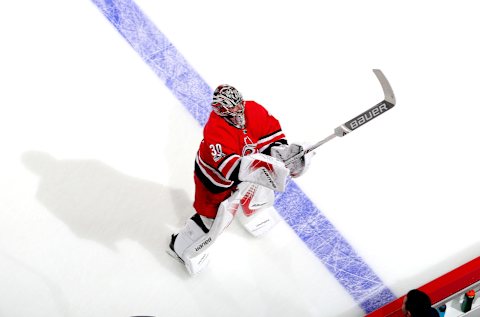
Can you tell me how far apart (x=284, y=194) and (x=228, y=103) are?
114cm

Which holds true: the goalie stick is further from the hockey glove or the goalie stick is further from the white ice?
the white ice

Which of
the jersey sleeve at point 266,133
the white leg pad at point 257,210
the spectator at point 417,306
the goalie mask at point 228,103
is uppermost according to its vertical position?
the goalie mask at point 228,103

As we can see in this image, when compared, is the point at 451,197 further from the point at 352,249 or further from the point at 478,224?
the point at 352,249

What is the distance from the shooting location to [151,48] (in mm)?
3947

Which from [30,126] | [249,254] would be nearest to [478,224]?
[249,254]

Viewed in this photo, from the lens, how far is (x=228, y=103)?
2.65 meters

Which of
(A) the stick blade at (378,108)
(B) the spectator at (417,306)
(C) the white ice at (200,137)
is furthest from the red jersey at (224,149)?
(B) the spectator at (417,306)

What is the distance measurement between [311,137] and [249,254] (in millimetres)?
884

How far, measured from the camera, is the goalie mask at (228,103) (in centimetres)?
265

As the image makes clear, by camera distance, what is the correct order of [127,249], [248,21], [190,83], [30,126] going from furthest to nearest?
[248,21], [190,83], [30,126], [127,249]

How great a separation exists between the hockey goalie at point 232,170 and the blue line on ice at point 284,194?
318 mm

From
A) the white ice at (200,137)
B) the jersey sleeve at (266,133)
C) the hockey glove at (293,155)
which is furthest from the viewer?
the white ice at (200,137)

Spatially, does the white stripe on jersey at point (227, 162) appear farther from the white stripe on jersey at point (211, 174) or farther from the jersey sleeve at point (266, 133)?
the jersey sleeve at point (266, 133)

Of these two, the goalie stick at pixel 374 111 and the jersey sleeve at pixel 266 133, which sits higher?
the jersey sleeve at pixel 266 133
